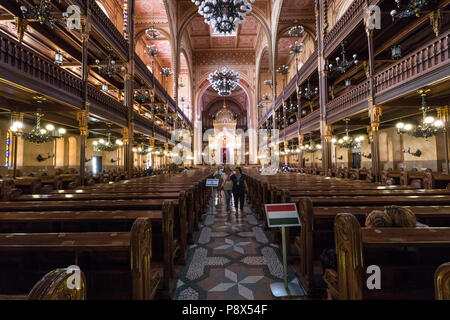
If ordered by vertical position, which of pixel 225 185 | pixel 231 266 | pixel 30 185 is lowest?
pixel 231 266

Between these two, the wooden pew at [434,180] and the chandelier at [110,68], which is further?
the chandelier at [110,68]

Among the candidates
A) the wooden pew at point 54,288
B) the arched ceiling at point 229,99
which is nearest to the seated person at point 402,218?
the wooden pew at point 54,288

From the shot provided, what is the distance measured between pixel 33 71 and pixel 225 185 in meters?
6.46

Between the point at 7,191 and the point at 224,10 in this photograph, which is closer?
the point at 7,191

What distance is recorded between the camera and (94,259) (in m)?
1.93

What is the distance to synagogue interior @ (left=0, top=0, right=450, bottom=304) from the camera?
176 centimetres

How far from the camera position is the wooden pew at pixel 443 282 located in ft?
3.08

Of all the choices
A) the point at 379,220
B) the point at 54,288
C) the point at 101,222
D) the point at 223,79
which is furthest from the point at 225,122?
the point at 54,288

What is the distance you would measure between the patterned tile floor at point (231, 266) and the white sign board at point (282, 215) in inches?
37.6

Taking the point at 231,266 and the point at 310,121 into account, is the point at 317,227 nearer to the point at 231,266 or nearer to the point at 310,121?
the point at 231,266

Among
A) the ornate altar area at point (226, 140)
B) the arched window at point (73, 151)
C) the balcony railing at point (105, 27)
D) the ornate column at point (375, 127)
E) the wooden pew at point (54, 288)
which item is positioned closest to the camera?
the wooden pew at point (54, 288)

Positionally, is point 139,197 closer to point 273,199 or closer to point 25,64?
point 273,199

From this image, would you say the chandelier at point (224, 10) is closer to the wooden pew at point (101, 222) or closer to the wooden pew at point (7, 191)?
the wooden pew at point (7, 191)

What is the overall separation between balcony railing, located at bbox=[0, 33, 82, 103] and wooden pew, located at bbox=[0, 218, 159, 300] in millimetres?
5253
